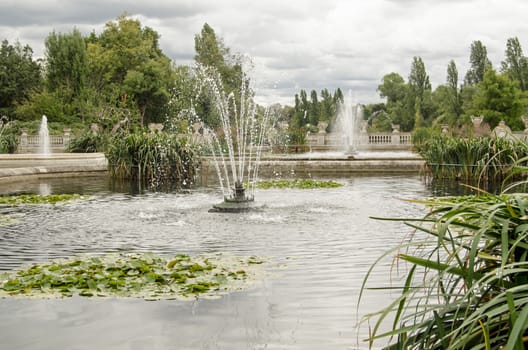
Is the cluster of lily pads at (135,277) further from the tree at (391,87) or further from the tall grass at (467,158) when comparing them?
the tree at (391,87)

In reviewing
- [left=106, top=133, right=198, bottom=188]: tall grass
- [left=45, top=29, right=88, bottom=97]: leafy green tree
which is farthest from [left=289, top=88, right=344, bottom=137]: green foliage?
[left=106, top=133, right=198, bottom=188]: tall grass

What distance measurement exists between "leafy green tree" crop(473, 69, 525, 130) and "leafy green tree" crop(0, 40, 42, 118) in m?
35.2

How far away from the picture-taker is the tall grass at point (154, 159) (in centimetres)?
1758

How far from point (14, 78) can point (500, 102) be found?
3819 centimetres

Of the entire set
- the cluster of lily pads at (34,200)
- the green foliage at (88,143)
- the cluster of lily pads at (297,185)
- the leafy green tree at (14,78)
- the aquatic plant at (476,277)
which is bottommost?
the cluster of lily pads at (34,200)

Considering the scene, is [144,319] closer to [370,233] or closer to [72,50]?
[370,233]

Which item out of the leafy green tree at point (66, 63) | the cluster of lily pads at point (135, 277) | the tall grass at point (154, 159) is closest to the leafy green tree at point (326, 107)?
the leafy green tree at point (66, 63)

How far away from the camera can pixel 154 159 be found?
690 inches

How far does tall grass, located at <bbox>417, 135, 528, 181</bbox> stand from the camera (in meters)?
16.0

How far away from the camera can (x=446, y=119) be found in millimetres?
59531

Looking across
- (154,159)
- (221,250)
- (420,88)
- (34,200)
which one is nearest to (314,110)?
(420,88)

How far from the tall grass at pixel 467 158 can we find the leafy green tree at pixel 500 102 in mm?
34767

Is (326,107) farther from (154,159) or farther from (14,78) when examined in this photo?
(154,159)

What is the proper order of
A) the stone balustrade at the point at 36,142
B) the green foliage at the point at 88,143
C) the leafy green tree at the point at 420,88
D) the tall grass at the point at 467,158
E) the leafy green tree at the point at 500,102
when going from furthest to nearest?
1. the leafy green tree at the point at 420,88
2. the leafy green tree at the point at 500,102
3. the stone balustrade at the point at 36,142
4. the green foliage at the point at 88,143
5. the tall grass at the point at 467,158
